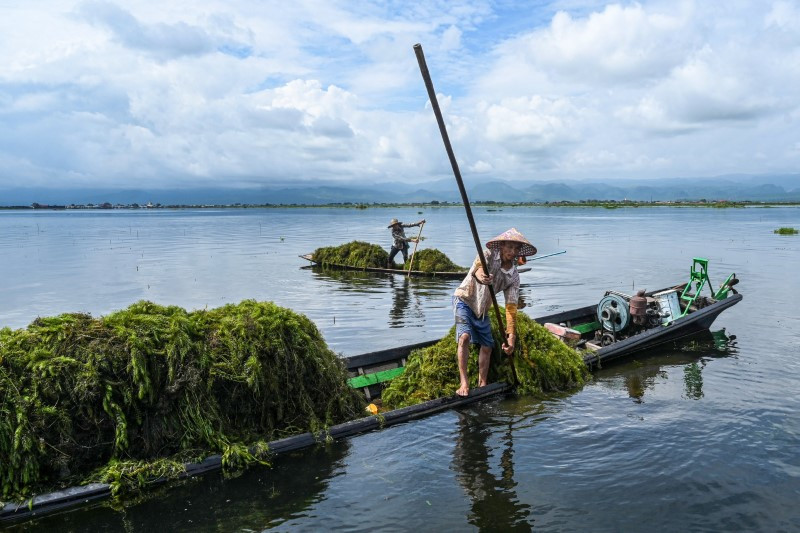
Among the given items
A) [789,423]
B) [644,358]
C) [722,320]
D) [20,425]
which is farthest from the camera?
[722,320]

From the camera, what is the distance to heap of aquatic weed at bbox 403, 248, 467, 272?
24.3m

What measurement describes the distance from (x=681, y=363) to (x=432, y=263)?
45.5 feet

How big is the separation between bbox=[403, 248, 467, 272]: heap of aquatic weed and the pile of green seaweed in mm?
17146

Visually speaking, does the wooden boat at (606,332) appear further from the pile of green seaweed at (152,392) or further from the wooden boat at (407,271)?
the wooden boat at (407,271)

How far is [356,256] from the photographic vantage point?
26766 mm

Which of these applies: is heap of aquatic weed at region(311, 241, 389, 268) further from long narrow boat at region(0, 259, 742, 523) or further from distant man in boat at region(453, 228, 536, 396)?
distant man in boat at region(453, 228, 536, 396)

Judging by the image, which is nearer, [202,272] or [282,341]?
[282,341]

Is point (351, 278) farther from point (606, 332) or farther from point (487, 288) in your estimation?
point (487, 288)

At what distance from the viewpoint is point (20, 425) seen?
5270 mm

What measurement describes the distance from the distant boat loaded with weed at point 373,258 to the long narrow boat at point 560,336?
1123cm

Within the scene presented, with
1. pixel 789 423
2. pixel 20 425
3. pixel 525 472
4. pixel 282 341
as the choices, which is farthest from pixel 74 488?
pixel 789 423

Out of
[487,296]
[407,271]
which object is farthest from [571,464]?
[407,271]

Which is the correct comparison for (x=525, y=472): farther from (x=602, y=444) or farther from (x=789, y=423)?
(x=789, y=423)

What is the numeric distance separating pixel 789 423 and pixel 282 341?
7223mm
